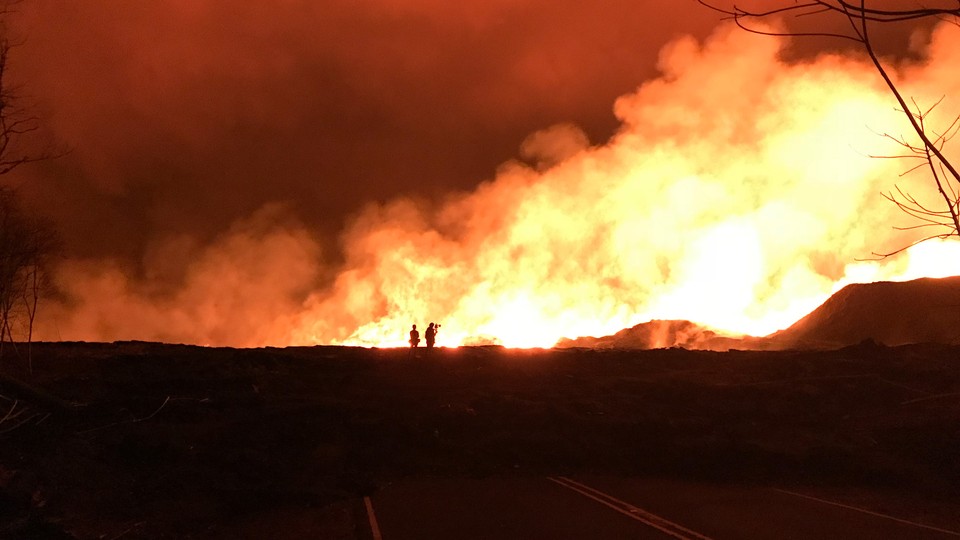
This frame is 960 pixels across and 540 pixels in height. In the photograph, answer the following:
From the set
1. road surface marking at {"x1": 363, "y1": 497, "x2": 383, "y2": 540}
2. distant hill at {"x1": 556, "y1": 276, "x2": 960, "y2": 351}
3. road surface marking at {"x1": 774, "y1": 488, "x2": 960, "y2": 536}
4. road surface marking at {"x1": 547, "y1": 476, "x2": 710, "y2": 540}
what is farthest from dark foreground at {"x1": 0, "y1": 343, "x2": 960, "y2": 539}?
distant hill at {"x1": 556, "y1": 276, "x2": 960, "y2": 351}

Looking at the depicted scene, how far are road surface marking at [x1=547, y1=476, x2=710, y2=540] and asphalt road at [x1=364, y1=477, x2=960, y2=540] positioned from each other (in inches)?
0.7

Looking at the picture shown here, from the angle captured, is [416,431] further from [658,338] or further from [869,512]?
[658,338]

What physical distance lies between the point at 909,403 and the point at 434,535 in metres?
23.5

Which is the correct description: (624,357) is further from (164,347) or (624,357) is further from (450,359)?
(164,347)

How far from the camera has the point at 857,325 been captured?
5375cm

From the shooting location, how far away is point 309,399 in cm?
2600

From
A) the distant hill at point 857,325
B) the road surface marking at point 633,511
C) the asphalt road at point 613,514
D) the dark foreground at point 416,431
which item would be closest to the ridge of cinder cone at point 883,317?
the distant hill at point 857,325

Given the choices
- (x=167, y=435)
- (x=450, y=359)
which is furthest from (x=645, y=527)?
(x=450, y=359)

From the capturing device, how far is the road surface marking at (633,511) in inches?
448

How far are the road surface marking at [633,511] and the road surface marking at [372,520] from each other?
5047mm

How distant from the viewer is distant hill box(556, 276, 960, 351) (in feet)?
163

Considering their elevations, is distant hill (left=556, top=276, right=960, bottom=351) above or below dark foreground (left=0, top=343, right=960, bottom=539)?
above

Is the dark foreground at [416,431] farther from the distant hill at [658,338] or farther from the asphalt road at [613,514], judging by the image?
the distant hill at [658,338]

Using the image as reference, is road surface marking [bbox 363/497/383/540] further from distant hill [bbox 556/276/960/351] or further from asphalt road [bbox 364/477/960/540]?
distant hill [bbox 556/276/960/351]
